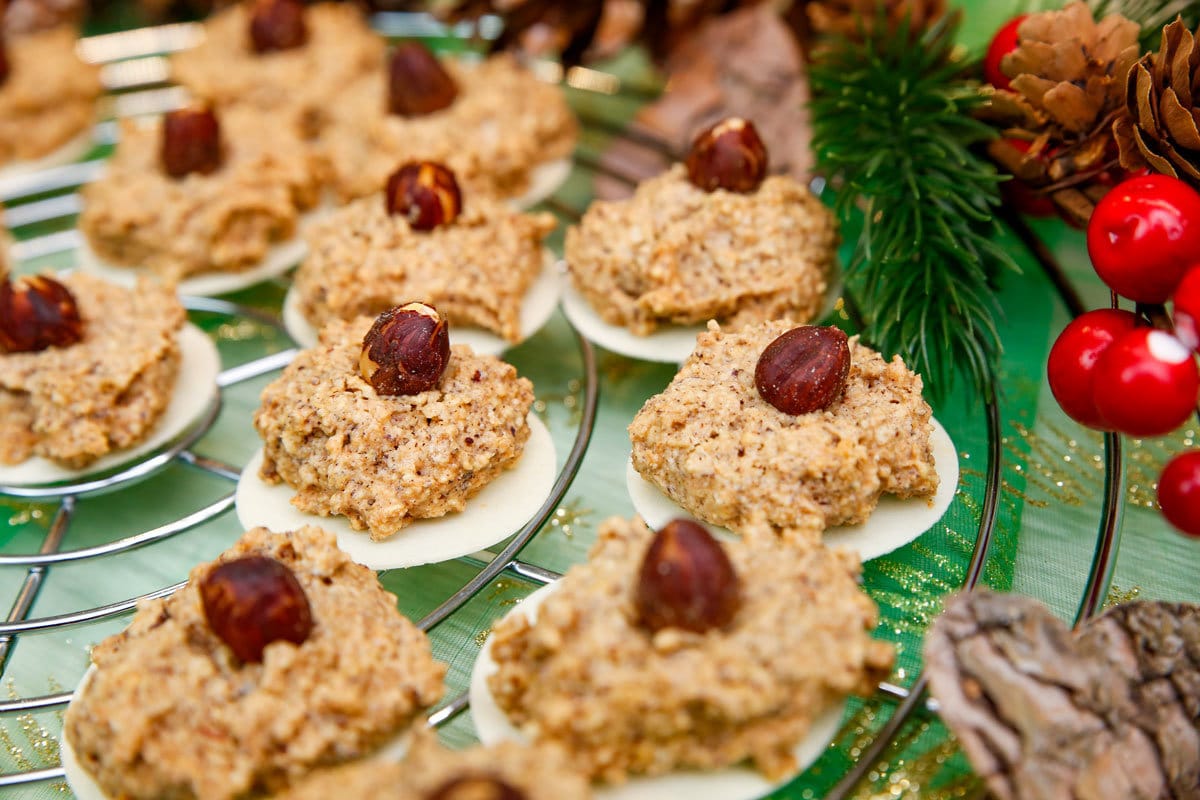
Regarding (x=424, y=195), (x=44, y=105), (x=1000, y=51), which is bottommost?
(x=44, y=105)

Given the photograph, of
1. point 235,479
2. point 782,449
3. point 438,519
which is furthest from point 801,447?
point 235,479

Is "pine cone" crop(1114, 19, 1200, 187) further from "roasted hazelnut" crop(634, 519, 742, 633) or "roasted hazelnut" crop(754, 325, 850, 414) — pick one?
"roasted hazelnut" crop(634, 519, 742, 633)

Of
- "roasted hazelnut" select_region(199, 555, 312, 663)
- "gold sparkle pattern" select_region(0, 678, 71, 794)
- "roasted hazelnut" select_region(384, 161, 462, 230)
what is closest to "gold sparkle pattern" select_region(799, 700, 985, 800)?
"roasted hazelnut" select_region(199, 555, 312, 663)

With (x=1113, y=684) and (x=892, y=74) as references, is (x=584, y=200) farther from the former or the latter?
(x=1113, y=684)

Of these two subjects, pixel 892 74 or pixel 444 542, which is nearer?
pixel 444 542

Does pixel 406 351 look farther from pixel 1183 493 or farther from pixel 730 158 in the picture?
pixel 1183 493

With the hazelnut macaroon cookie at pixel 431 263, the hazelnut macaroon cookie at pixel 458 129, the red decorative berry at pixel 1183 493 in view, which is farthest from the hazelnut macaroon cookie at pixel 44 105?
the red decorative berry at pixel 1183 493

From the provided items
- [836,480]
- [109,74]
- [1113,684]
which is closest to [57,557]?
[836,480]
